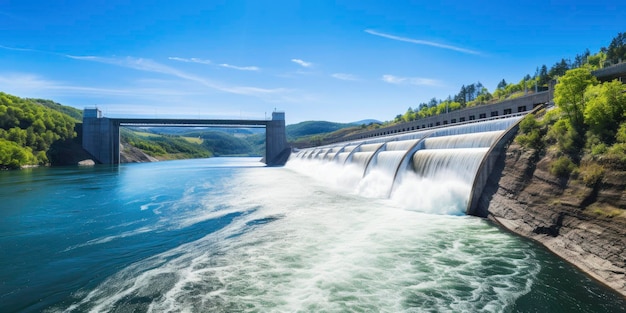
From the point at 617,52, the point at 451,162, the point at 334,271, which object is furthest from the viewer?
the point at 617,52

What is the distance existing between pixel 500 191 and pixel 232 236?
43.5 ft

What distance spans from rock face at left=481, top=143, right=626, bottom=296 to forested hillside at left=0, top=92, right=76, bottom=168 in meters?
83.4

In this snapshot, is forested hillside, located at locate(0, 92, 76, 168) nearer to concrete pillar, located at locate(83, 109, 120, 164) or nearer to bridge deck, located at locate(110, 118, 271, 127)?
concrete pillar, located at locate(83, 109, 120, 164)

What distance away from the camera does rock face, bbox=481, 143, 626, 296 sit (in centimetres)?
968

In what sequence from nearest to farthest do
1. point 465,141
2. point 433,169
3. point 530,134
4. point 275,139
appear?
point 530,134
point 433,169
point 465,141
point 275,139

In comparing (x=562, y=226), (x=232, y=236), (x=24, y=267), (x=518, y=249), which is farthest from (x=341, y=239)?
(x=24, y=267)

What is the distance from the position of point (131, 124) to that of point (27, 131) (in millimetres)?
24386

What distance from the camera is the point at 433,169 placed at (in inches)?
819

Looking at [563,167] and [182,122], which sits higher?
[182,122]

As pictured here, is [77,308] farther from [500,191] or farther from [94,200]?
[94,200]

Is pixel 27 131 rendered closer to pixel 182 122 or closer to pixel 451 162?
pixel 182 122

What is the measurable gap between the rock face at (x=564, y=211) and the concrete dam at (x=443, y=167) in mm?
752

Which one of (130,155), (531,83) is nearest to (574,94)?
(531,83)

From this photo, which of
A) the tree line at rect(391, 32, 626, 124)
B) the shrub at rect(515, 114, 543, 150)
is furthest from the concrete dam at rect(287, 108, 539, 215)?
the tree line at rect(391, 32, 626, 124)
